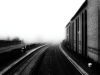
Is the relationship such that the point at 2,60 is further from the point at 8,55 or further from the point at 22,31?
the point at 22,31

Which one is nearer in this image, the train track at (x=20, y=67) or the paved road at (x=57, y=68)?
the train track at (x=20, y=67)

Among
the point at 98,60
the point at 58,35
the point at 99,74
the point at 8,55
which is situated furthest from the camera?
the point at 58,35

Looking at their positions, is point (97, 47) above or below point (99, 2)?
below

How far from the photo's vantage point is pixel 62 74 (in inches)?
295

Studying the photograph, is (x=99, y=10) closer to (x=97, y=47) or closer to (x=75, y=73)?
(x=97, y=47)

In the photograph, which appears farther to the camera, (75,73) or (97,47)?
(97,47)

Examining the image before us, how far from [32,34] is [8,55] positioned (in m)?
90.5

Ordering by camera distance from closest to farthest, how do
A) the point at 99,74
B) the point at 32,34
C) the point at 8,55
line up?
the point at 99,74, the point at 8,55, the point at 32,34

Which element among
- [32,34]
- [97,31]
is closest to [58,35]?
[32,34]

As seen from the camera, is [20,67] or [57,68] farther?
[20,67]

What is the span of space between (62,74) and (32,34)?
96.3 m

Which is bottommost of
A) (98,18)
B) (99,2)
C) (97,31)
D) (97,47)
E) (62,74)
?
(62,74)

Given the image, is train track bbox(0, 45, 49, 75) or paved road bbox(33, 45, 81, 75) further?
paved road bbox(33, 45, 81, 75)

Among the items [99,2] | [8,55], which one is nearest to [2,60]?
[8,55]
